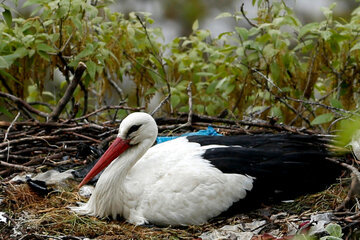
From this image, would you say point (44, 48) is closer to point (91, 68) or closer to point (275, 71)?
point (91, 68)

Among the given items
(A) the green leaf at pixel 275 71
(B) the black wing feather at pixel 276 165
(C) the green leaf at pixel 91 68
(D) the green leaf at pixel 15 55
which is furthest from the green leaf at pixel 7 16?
(A) the green leaf at pixel 275 71

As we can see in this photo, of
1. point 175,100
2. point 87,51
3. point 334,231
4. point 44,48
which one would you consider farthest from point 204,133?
point 334,231

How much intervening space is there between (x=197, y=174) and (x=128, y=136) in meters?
0.71

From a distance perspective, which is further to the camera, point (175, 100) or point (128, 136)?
point (175, 100)

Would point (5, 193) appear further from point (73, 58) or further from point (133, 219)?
point (73, 58)

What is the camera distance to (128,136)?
16.1 ft

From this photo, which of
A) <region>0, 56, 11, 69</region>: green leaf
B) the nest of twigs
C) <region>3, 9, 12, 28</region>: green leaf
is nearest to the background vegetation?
the nest of twigs

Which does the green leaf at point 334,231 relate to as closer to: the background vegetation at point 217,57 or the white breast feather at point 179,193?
the white breast feather at point 179,193

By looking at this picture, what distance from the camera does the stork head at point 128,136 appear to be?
4844 mm

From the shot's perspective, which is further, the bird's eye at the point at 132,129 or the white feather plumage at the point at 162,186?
the bird's eye at the point at 132,129

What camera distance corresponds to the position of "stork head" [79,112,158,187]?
4.84 m

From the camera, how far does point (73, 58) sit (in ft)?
19.7

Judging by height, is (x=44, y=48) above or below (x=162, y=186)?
above

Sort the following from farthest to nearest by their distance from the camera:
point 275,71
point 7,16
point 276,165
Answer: point 275,71 < point 7,16 < point 276,165
